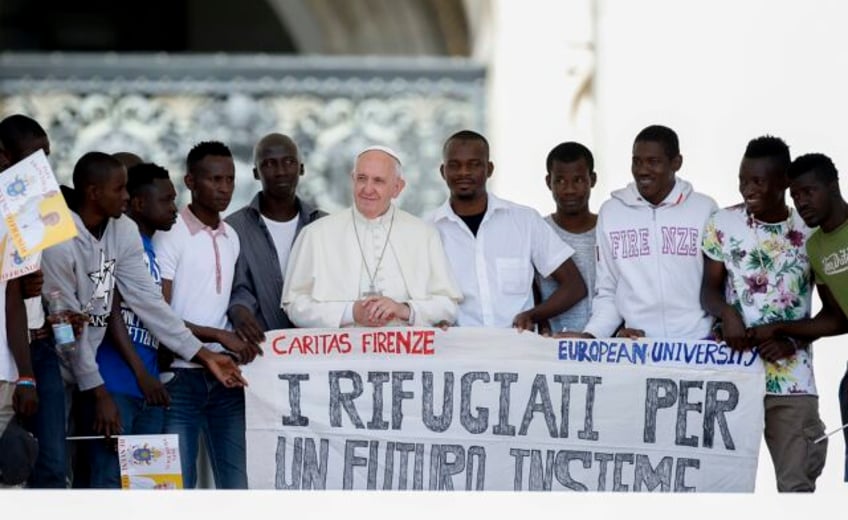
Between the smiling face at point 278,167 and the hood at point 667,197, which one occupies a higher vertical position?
the smiling face at point 278,167

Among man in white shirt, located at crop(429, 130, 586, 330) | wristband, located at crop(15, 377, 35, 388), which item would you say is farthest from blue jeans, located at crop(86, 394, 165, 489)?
man in white shirt, located at crop(429, 130, 586, 330)

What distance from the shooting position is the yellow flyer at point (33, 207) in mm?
9633

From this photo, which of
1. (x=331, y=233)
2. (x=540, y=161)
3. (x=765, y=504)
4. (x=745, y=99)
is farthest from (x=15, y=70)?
(x=765, y=504)

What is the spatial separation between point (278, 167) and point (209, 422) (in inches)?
46.3

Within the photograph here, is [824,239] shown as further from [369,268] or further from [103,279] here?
[103,279]

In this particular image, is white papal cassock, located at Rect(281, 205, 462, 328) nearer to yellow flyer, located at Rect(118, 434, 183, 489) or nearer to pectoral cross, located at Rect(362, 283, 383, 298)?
pectoral cross, located at Rect(362, 283, 383, 298)

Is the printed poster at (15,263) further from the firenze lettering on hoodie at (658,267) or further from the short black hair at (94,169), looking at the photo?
the firenze lettering on hoodie at (658,267)

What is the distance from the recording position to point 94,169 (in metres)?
10.1

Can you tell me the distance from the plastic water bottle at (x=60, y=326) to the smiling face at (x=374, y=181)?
4.67ft

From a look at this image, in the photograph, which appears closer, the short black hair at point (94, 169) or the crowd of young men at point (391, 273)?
the short black hair at point (94, 169)

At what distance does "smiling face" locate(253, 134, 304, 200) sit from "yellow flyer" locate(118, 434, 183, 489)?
1281mm

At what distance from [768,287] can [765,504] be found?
121 cm

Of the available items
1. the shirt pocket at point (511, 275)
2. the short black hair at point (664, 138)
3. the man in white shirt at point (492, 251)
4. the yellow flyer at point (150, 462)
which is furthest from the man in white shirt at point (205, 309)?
the short black hair at point (664, 138)

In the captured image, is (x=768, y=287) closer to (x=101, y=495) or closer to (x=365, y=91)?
(x=101, y=495)
